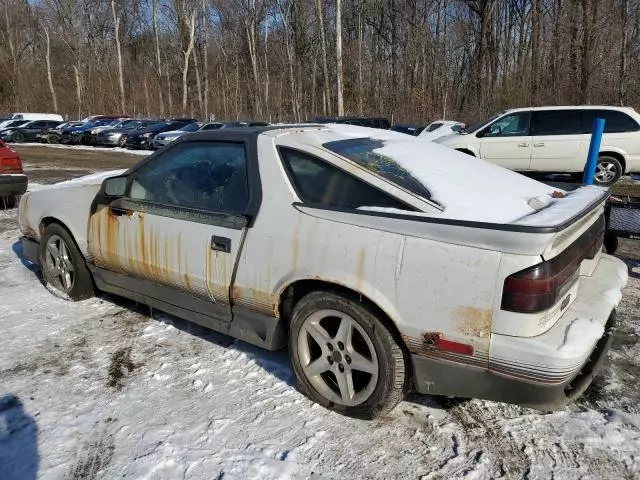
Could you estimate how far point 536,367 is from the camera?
2.36 metres

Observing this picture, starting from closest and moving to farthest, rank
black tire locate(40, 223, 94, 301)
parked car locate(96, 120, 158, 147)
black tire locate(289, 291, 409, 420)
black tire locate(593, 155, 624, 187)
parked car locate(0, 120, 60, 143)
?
black tire locate(289, 291, 409, 420) < black tire locate(40, 223, 94, 301) < black tire locate(593, 155, 624, 187) < parked car locate(96, 120, 158, 147) < parked car locate(0, 120, 60, 143)

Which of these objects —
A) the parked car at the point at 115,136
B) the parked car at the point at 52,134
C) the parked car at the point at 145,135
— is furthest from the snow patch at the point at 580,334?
the parked car at the point at 52,134

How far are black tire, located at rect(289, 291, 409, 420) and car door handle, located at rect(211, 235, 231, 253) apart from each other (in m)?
0.58

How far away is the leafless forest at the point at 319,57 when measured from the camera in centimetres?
2378

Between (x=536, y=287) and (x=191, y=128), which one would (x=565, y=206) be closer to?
(x=536, y=287)

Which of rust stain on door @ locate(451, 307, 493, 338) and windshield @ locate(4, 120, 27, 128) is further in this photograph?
windshield @ locate(4, 120, 27, 128)

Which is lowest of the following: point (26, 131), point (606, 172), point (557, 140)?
point (606, 172)

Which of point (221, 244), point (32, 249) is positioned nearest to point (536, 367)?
point (221, 244)

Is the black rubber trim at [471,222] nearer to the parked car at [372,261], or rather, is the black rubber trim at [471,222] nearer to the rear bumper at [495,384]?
the parked car at [372,261]

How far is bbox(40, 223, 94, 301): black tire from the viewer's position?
14.7 ft

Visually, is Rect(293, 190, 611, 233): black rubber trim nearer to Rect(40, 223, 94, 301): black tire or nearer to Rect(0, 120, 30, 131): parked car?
Rect(40, 223, 94, 301): black tire

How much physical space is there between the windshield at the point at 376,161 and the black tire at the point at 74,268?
8.34 feet

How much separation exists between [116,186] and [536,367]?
3097mm

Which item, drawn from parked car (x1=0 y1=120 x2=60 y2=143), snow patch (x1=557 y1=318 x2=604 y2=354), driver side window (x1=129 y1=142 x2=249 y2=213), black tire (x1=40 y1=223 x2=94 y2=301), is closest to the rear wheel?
black tire (x1=40 y1=223 x2=94 y2=301)
